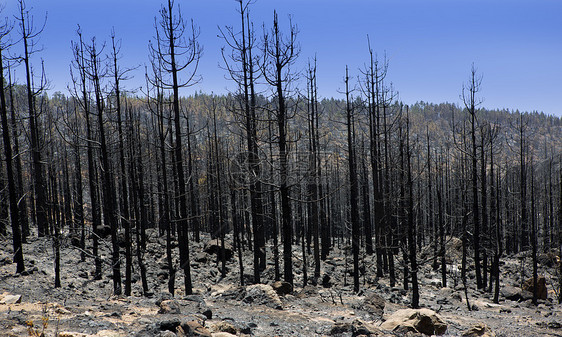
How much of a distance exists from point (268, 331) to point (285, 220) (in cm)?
343

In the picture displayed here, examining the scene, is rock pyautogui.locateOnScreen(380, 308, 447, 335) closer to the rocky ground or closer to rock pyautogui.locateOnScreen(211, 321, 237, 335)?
the rocky ground

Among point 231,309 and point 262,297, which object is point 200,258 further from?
point 231,309

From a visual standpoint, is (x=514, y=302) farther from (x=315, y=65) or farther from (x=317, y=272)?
(x=315, y=65)

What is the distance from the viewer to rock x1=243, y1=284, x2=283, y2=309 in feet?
31.4

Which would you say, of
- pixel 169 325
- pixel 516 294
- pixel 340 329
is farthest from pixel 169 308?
pixel 516 294

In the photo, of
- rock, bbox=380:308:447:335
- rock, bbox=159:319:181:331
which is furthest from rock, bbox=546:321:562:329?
rock, bbox=159:319:181:331

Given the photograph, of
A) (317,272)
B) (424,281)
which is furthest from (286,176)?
(424,281)

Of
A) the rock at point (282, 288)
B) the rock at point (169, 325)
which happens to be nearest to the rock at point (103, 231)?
the rock at point (282, 288)

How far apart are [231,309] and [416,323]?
4.61m

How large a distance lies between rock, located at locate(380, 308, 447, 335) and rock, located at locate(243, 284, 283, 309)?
300cm

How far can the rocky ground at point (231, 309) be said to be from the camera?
5.88 meters

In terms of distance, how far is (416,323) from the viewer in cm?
809

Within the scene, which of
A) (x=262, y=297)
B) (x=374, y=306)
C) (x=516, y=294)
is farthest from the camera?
(x=516, y=294)

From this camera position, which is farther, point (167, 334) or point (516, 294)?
point (516, 294)
